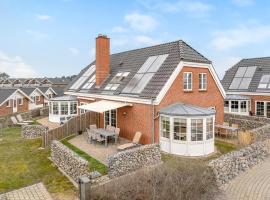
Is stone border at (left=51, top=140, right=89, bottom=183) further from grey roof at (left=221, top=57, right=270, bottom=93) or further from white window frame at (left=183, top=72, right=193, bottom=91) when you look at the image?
grey roof at (left=221, top=57, right=270, bottom=93)

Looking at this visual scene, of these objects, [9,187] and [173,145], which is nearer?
[9,187]

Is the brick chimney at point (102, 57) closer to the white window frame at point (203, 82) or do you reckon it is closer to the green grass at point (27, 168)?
the green grass at point (27, 168)

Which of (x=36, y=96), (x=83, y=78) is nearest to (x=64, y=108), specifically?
(x=83, y=78)

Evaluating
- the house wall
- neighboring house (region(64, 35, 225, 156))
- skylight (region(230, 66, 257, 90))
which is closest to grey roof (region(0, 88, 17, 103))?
neighboring house (region(64, 35, 225, 156))

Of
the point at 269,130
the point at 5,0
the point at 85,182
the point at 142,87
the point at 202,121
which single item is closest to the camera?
the point at 85,182


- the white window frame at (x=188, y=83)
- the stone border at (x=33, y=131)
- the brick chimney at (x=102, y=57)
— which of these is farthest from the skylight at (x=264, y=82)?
the stone border at (x=33, y=131)

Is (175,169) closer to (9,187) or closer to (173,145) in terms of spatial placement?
(173,145)

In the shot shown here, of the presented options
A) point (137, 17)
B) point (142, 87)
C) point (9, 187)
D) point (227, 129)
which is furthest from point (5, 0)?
point (227, 129)
